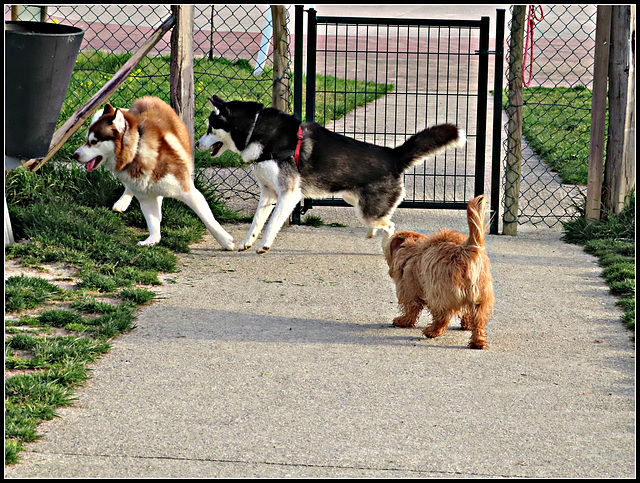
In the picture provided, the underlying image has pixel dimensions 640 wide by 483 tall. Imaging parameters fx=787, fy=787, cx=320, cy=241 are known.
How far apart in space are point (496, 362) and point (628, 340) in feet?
3.15

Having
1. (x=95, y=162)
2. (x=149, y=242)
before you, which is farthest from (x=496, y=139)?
(x=95, y=162)

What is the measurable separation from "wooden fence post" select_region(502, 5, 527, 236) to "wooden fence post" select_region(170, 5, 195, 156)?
9.75ft

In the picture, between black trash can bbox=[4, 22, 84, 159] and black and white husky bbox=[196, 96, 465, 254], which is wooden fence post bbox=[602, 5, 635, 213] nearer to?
black and white husky bbox=[196, 96, 465, 254]

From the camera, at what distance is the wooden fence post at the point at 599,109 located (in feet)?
22.8

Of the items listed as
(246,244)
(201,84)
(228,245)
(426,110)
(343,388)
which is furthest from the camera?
(201,84)

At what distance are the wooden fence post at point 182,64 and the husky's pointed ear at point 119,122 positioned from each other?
3.86ft

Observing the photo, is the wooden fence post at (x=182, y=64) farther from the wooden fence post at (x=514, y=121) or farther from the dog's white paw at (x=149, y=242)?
the wooden fence post at (x=514, y=121)

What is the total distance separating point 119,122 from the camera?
243 inches

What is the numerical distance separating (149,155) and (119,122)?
0.35 m

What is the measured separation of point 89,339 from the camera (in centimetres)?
461

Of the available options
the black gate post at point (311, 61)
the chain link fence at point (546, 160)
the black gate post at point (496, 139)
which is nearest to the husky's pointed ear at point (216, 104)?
the black gate post at point (311, 61)

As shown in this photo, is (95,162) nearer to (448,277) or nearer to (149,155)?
(149,155)

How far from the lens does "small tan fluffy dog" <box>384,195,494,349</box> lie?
4492mm

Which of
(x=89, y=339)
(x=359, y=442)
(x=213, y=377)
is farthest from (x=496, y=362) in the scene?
(x=89, y=339)
